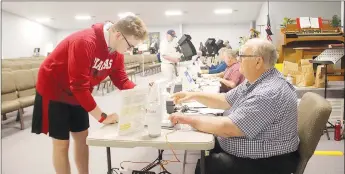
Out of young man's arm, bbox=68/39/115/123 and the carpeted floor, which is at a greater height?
young man's arm, bbox=68/39/115/123

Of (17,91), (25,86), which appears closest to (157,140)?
(17,91)

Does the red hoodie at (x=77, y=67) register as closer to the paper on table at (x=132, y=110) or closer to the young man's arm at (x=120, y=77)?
the young man's arm at (x=120, y=77)

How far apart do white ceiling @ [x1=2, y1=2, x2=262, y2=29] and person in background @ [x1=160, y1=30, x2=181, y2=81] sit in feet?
19.4

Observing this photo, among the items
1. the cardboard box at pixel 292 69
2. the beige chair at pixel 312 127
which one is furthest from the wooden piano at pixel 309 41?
the beige chair at pixel 312 127

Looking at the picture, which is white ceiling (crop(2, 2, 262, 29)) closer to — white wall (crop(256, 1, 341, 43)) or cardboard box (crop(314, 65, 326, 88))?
white wall (crop(256, 1, 341, 43))

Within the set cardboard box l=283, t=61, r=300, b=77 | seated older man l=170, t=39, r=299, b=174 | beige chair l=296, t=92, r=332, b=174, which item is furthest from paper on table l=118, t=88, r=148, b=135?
cardboard box l=283, t=61, r=300, b=77

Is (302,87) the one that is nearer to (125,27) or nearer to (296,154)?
(296,154)

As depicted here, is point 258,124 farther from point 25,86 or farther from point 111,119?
point 25,86

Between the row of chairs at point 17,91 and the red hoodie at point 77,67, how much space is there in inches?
91.6

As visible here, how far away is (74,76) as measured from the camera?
5.40ft

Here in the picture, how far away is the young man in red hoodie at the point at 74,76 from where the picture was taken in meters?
1.67

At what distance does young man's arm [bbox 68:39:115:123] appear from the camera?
1.65m

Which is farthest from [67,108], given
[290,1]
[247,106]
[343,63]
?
[290,1]

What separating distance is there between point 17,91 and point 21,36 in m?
10.7
